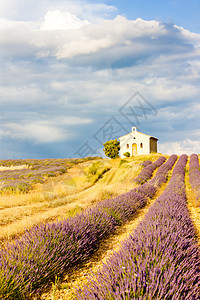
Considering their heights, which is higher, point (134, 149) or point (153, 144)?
point (153, 144)

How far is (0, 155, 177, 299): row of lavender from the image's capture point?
2.40 m

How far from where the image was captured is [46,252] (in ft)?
9.32

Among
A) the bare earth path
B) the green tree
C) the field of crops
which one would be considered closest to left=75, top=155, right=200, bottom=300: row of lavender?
the field of crops

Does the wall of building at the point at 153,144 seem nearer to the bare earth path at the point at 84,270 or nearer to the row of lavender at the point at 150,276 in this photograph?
the bare earth path at the point at 84,270

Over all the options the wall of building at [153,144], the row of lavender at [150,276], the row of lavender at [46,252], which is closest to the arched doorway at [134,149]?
the wall of building at [153,144]

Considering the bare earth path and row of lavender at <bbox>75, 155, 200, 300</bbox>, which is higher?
row of lavender at <bbox>75, 155, 200, 300</bbox>

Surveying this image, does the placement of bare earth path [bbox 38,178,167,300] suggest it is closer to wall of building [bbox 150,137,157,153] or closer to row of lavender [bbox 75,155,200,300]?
row of lavender [bbox 75,155,200,300]

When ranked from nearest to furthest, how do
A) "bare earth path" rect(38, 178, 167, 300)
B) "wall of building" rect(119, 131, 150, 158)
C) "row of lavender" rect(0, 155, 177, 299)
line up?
1. "row of lavender" rect(0, 155, 177, 299)
2. "bare earth path" rect(38, 178, 167, 300)
3. "wall of building" rect(119, 131, 150, 158)

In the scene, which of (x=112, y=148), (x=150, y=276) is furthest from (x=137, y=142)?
(x=150, y=276)

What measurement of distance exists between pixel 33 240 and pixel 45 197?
243 inches

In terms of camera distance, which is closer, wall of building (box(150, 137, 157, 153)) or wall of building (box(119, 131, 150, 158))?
wall of building (box(119, 131, 150, 158))

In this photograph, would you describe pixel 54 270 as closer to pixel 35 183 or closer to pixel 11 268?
pixel 11 268

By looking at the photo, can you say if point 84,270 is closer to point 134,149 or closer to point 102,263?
point 102,263

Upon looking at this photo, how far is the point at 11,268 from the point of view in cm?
257
